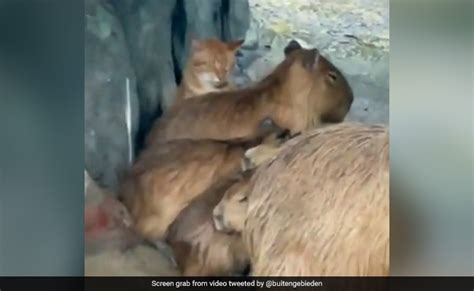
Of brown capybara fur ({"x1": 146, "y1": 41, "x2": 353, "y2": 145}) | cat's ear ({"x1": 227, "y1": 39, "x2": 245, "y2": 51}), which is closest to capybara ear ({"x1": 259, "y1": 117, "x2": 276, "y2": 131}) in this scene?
brown capybara fur ({"x1": 146, "y1": 41, "x2": 353, "y2": 145})

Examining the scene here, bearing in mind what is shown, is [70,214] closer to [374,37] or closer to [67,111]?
[67,111]

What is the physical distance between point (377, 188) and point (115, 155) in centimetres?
36

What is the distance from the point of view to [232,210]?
0.83 meters

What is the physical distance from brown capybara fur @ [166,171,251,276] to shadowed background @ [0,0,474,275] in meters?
0.14

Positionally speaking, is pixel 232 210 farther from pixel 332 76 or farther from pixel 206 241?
pixel 332 76

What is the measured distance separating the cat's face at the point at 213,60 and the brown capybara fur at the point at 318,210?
5.1 inches

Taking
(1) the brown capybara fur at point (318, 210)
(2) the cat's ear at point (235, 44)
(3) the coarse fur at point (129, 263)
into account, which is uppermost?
(2) the cat's ear at point (235, 44)

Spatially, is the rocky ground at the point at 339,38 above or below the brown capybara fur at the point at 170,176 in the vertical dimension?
above

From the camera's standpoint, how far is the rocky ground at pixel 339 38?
2.76 ft

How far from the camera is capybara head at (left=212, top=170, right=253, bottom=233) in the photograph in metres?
0.83
